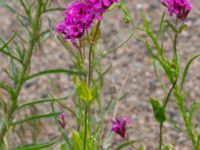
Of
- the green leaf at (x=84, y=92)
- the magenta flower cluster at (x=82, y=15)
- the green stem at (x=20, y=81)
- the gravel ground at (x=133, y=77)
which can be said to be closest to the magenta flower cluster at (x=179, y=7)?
the magenta flower cluster at (x=82, y=15)

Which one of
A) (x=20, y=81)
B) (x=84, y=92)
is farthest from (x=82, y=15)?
(x=20, y=81)

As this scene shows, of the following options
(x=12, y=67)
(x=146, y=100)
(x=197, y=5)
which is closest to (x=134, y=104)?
(x=146, y=100)

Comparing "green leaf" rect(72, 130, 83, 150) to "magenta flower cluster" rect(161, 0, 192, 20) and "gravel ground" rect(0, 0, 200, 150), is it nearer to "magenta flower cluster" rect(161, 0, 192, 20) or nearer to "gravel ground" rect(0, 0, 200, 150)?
"magenta flower cluster" rect(161, 0, 192, 20)

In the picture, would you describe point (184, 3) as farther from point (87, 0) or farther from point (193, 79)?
point (193, 79)

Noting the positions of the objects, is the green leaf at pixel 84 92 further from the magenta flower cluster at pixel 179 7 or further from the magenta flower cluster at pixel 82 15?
the magenta flower cluster at pixel 179 7

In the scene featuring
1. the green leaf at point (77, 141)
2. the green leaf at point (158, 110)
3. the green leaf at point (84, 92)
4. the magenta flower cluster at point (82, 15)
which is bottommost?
the green leaf at point (77, 141)
